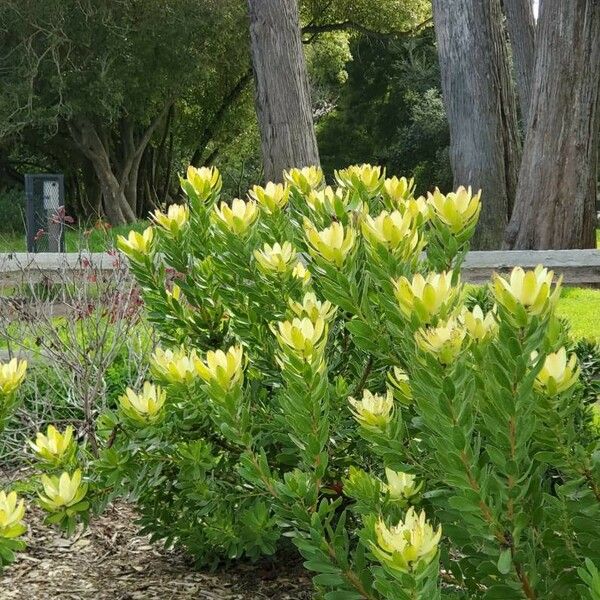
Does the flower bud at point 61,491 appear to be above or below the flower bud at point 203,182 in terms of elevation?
below

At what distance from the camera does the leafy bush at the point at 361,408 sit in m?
1.60

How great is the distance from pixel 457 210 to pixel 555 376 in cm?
88

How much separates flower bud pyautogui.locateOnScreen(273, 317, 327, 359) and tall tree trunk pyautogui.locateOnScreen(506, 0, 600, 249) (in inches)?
370

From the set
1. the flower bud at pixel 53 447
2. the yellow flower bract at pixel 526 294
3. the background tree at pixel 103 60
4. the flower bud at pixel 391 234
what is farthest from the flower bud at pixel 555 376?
the background tree at pixel 103 60

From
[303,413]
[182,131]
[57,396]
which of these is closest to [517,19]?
[57,396]

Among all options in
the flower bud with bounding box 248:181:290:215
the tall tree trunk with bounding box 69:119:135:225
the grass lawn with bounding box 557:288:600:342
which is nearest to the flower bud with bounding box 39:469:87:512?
the flower bud with bounding box 248:181:290:215

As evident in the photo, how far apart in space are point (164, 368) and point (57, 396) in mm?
3533

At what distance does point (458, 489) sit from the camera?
5.47 ft

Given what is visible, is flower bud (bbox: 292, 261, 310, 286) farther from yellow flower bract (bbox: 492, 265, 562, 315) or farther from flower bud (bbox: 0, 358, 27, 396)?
yellow flower bract (bbox: 492, 265, 562, 315)

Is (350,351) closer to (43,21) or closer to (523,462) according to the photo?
(523,462)

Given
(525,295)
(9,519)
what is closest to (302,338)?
(525,295)

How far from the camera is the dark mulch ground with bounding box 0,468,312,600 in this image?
3361mm

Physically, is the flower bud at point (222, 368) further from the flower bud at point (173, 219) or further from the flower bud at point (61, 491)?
the flower bud at point (173, 219)

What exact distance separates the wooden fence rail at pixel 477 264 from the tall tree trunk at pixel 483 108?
3.90 metres
